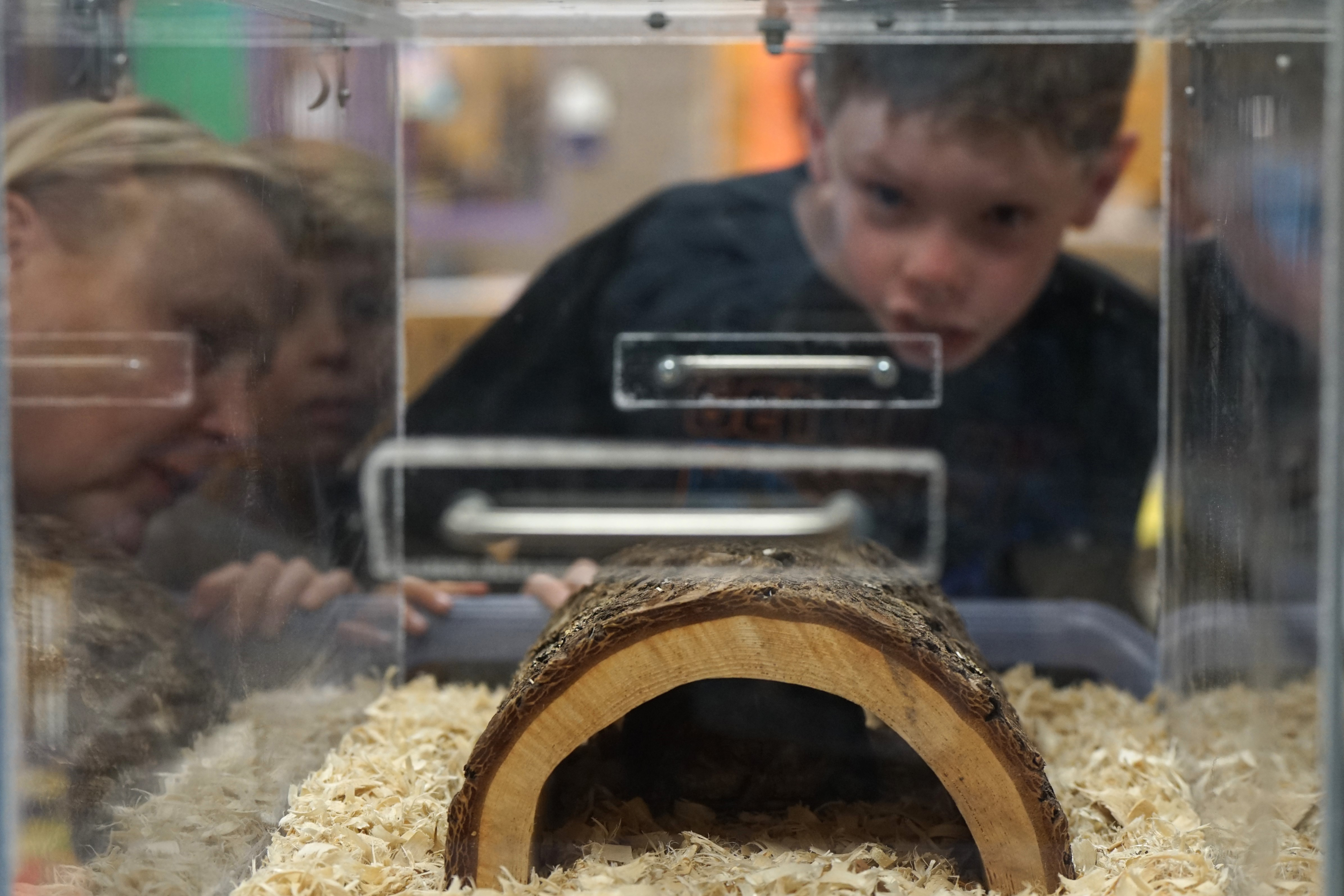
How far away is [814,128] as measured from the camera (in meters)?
1.93

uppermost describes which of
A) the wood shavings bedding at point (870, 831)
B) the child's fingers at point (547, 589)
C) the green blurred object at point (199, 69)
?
the green blurred object at point (199, 69)

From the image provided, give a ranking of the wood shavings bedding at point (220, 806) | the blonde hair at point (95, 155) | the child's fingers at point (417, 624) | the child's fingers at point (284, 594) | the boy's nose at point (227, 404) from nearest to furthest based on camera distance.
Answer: the blonde hair at point (95, 155) < the wood shavings bedding at point (220, 806) < the boy's nose at point (227, 404) < the child's fingers at point (284, 594) < the child's fingers at point (417, 624)

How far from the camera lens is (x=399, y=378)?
1.96 meters

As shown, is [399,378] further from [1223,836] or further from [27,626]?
[1223,836]

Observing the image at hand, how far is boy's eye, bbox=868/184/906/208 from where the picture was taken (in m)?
1.90

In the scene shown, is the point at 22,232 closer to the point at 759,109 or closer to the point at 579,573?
the point at 579,573

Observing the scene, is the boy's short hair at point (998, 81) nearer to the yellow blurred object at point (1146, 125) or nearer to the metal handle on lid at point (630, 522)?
the yellow blurred object at point (1146, 125)

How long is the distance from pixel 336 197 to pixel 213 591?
63 centimetres

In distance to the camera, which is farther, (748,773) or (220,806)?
(748,773)

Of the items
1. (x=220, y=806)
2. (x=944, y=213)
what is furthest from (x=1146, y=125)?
(x=220, y=806)

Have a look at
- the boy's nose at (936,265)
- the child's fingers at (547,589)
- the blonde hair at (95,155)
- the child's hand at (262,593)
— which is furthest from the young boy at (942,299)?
the blonde hair at (95,155)

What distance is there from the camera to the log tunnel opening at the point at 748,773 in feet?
4.52

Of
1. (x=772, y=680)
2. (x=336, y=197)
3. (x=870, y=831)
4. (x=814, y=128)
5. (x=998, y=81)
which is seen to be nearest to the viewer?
(x=772, y=680)

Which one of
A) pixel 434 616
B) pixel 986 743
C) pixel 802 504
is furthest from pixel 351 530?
pixel 986 743
